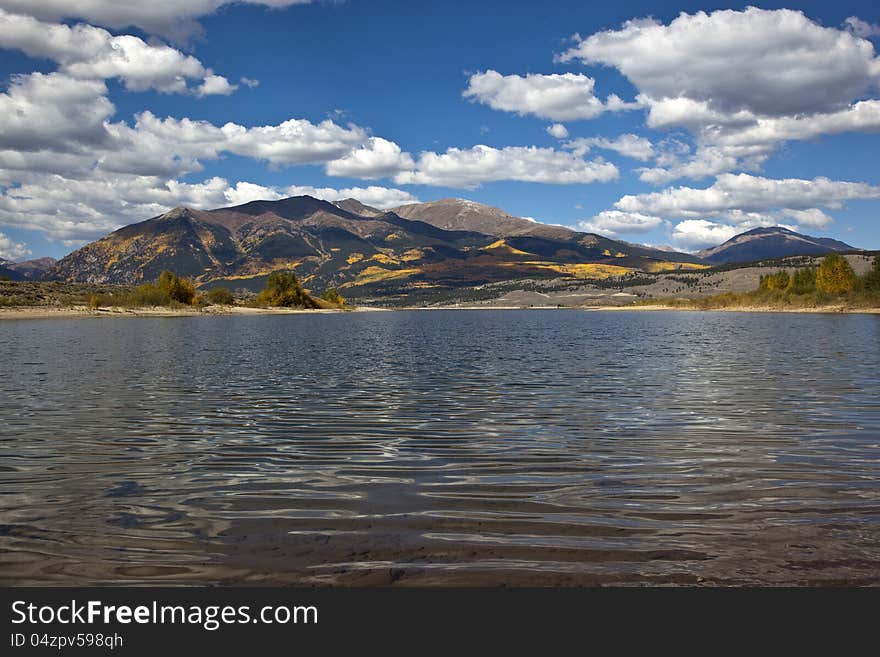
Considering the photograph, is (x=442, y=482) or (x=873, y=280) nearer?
(x=442, y=482)

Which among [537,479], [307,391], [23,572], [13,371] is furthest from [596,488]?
[13,371]

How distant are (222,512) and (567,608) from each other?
827cm

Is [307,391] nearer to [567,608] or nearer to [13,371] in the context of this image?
[13,371]

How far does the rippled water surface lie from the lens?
37.0 ft

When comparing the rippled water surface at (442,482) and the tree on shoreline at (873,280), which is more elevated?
the tree on shoreline at (873,280)

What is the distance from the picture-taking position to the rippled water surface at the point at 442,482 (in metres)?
11.3

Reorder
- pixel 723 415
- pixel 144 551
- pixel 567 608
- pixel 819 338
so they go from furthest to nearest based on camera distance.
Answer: pixel 819 338
pixel 723 415
pixel 144 551
pixel 567 608

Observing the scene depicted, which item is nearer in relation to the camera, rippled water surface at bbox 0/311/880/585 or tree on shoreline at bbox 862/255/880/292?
rippled water surface at bbox 0/311/880/585

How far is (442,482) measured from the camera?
16750 millimetres

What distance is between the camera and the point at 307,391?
3544cm

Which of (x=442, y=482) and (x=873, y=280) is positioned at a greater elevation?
(x=873, y=280)

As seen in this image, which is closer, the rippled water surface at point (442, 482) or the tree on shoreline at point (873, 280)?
the rippled water surface at point (442, 482)

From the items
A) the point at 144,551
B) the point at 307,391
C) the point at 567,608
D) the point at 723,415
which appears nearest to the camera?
the point at 567,608

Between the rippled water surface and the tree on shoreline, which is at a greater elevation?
the tree on shoreline
